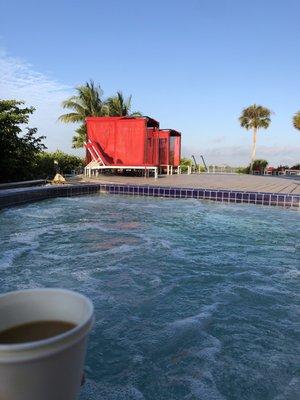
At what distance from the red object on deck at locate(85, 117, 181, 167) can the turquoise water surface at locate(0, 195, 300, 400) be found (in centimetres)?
1013

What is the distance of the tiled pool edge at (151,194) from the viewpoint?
10.3 meters

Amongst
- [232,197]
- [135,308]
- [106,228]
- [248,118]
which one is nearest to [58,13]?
[232,197]

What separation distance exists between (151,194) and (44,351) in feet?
38.0

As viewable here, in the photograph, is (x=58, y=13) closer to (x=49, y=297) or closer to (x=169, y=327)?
(x=169, y=327)

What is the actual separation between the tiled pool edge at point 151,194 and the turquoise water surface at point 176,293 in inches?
62.3

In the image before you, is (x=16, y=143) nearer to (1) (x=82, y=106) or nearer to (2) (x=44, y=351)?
(2) (x=44, y=351)

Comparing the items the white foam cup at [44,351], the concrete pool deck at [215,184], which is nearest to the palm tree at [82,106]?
the concrete pool deck at [215,184]

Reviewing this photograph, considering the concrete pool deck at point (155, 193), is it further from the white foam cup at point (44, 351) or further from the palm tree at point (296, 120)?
the palm tree at point (296, 120)

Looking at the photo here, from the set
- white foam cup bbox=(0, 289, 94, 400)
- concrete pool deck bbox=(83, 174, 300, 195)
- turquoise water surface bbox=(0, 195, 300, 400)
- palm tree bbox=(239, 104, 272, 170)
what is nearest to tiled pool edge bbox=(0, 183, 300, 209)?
concrete pool deck bbox=(83, 174, 300, 195)

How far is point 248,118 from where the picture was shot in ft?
→ 131

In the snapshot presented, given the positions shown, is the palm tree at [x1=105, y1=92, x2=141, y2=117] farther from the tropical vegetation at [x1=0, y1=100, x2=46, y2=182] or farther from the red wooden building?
the tropical vegetation at [x1=0, y1=100, x2=46, y2=182]

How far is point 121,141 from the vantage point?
736 inches

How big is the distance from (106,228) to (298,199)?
584cm

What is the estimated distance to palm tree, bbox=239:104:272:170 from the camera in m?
39.2
